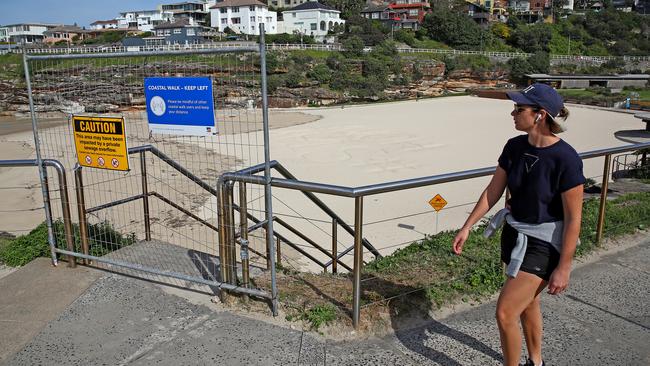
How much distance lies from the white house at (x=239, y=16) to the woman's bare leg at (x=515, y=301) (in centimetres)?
8905

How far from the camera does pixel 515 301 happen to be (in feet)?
8.77

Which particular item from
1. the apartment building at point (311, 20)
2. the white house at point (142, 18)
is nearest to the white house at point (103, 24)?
the white house at point (142, 18)

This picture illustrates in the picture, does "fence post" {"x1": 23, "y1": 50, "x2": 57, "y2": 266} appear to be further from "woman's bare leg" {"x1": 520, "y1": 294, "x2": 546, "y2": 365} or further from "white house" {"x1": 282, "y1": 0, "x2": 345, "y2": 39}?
"white house" {"x1": 282, "y1": 0, "x2": 345, "y2": 39}

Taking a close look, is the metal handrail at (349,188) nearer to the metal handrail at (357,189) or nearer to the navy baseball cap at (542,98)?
the metal handrail at (357,189)

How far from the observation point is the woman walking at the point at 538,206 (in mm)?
2520

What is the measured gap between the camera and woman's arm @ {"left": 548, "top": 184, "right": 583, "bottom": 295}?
2.49 meters

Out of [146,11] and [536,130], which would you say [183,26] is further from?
[536,130]

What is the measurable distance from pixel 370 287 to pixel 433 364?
107 cm

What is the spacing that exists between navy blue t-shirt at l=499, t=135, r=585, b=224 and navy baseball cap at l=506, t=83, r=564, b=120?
0.19 m

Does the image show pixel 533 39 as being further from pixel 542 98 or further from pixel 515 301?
pixel 515 301

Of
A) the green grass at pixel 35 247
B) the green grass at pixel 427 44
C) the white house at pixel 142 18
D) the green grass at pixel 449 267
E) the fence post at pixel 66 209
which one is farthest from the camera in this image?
the white house at pixel 142 18

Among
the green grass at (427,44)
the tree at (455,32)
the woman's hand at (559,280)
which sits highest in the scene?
the tree at (455,32)

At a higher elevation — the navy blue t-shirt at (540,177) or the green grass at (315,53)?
the green grass at (315,53)

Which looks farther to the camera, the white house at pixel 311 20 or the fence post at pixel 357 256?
the white house at pixel 311 20
